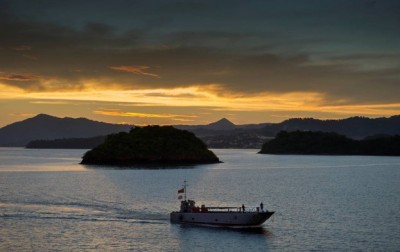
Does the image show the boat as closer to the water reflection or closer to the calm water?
the water reflection

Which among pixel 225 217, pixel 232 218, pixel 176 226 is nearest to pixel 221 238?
pixel 232 218

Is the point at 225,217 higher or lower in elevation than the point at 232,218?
higher

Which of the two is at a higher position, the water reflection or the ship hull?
the ship hull

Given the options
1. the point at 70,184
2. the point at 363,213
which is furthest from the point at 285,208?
the point at 70,184

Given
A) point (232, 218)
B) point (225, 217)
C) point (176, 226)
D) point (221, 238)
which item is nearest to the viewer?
point (221, 238)

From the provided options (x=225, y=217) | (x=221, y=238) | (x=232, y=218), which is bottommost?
(x=221, y=238)

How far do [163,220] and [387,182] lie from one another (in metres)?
120

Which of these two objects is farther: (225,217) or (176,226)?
(176,226)

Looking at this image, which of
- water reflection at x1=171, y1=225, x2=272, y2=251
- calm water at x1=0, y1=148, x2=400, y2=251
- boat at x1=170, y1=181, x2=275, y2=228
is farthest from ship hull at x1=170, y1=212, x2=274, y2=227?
calm water at x1=0, y1=148, x2=400, y2=251

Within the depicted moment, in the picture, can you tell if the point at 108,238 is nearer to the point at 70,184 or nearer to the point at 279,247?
the point at 279,247

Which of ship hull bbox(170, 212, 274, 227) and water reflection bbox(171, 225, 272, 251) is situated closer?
water reflection bbox(171, 225, 272, 251)

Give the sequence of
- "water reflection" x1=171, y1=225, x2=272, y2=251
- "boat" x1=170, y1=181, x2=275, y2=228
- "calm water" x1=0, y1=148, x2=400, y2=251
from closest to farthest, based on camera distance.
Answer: "water reflection" x1=171, y1=225, x2=272, y2=251
"calm water" x1=0, y1=148, x2=400, y2=251
"boat" x1=170, y1=181, x2=275, y2=228

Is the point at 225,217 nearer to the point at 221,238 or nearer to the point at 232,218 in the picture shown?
the point at 232,218

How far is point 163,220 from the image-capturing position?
9875 centimetres
